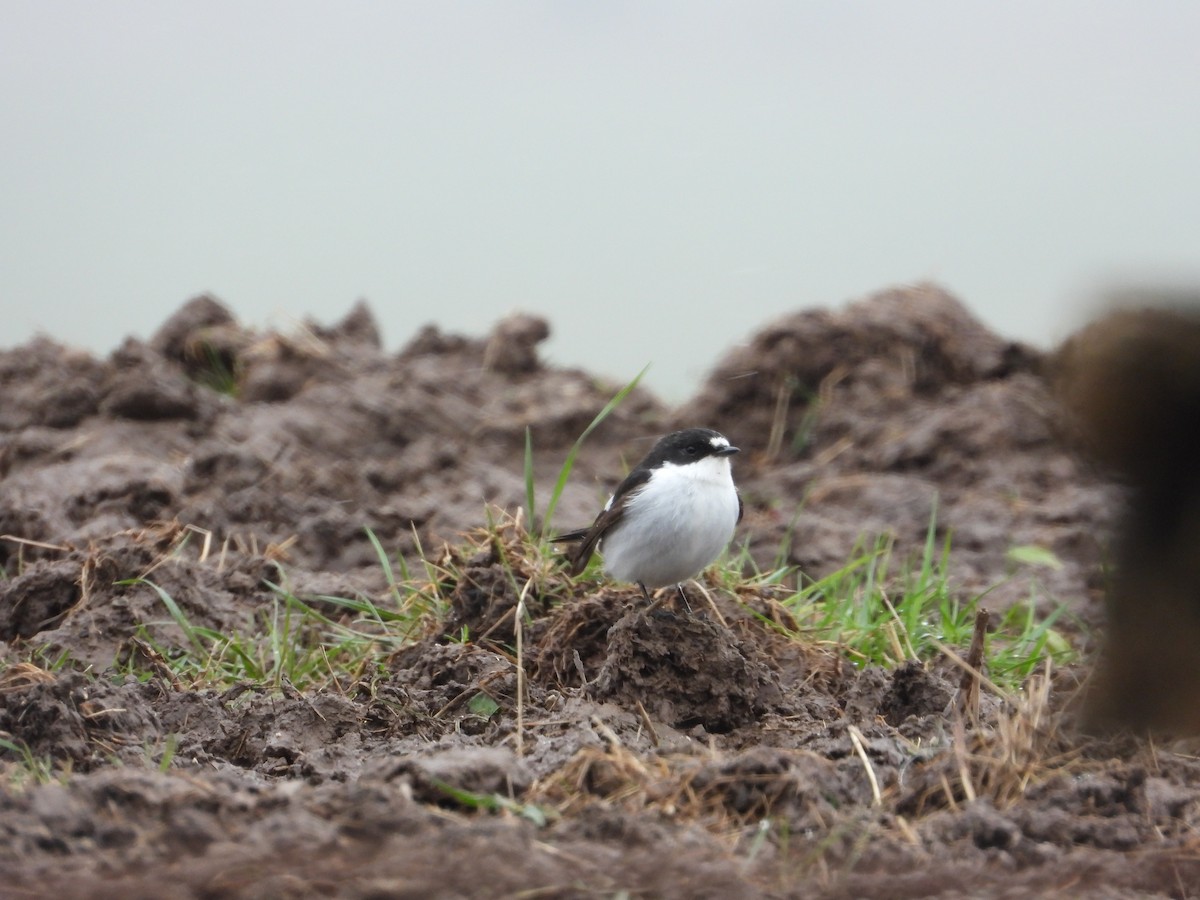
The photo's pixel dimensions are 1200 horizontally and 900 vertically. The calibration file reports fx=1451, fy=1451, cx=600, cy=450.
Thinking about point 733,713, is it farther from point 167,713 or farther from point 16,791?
point 16,791

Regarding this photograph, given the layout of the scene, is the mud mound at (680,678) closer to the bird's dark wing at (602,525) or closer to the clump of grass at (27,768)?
the bird's dark wing at (602,525)

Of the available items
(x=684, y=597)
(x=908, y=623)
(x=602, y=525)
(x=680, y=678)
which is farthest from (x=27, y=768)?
(x=908, y=623)

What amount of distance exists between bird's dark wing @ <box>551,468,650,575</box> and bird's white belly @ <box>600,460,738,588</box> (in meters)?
0.04

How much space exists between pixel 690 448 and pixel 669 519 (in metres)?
0.45

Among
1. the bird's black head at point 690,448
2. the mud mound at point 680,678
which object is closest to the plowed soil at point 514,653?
the mud mound at point 680,678

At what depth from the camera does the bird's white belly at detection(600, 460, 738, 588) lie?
16.3 feet

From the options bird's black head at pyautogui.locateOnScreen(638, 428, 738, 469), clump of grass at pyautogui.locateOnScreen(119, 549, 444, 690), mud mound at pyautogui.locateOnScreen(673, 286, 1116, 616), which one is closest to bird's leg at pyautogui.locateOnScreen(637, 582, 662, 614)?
bird's black head at pyautogui.locateOnScreen(638, 428, 738, 469)

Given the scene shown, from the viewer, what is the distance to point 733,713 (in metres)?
4.63

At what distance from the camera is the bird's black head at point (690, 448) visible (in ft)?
17.6

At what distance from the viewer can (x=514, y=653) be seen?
16.9 ft

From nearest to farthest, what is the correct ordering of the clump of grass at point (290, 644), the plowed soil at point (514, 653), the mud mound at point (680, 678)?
1. the plowed soil at point (514, 653)
2. the mud mound at point (680, 678)
3. the clump of grass at point (290, 644)

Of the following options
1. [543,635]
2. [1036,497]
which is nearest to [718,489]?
[543,635]

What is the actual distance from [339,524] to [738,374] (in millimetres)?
3391

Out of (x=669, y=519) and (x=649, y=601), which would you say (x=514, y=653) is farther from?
(x=669, y=519)
